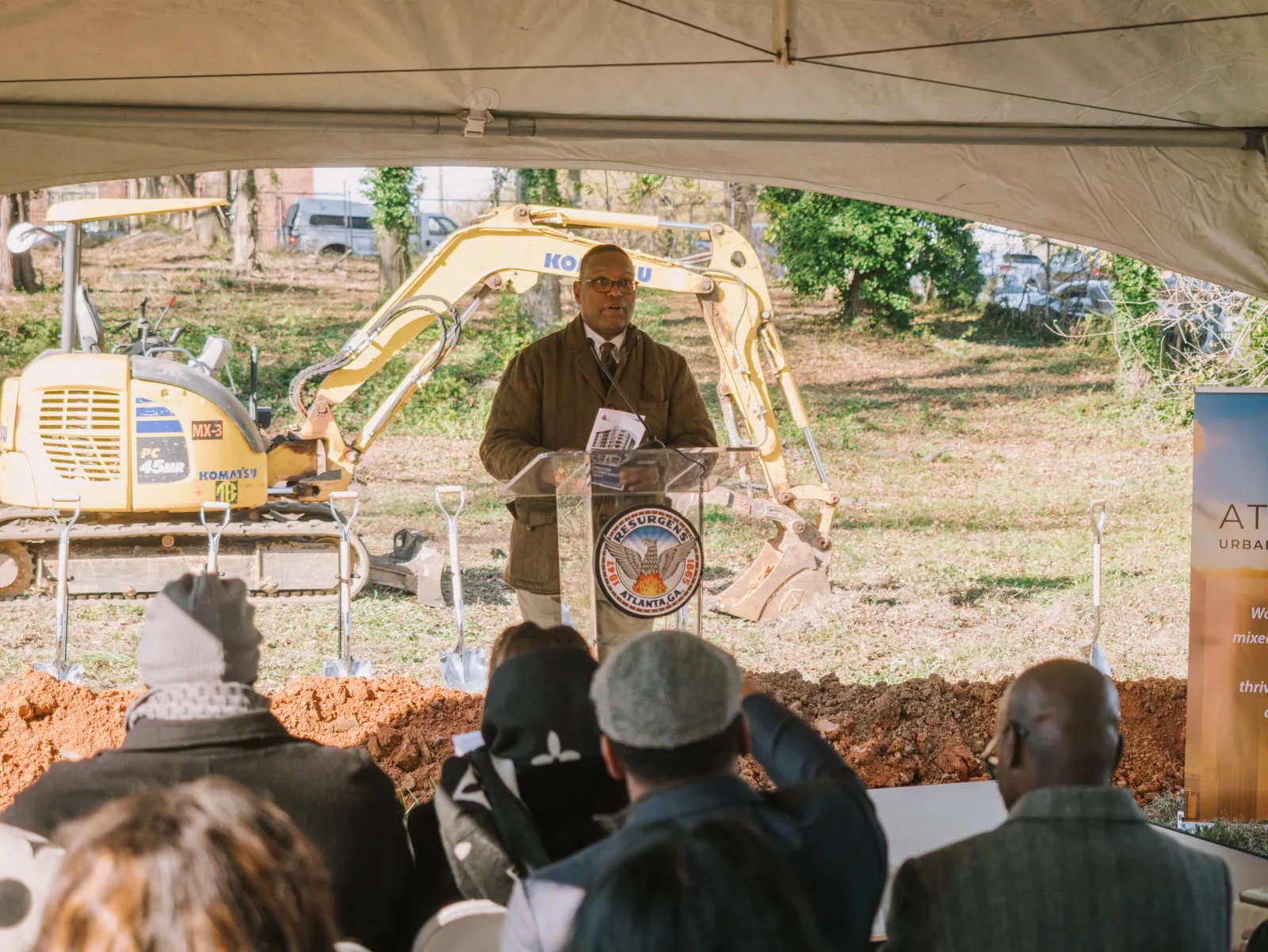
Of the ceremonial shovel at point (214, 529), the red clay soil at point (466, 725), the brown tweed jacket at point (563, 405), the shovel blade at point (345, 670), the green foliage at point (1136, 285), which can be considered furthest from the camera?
the green foliage at point (1136, 285)

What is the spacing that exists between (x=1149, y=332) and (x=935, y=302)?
18.8 feet

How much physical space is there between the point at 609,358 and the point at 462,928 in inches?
114

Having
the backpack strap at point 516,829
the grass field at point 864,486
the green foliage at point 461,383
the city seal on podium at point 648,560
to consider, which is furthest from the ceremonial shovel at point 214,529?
the green foliage at point 461,383

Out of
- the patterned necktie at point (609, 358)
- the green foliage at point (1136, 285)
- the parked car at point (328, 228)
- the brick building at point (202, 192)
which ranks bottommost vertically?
the patterned necktie at point (609, 358)

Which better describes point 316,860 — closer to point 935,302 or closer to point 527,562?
point 527,562

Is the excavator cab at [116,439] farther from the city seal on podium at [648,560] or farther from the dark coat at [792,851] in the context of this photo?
the dark coat at [792,851]

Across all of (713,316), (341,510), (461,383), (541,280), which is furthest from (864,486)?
(713,316)

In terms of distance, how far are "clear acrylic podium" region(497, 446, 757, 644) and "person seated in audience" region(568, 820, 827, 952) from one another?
7.25ft

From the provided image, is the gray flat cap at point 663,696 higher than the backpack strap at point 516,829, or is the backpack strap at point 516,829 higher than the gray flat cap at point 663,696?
the gray flat cap at point 663,696

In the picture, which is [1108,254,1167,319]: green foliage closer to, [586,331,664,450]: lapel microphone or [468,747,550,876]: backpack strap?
[586,331,664,450]: lapel microphone

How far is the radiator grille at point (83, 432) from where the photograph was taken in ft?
27.4

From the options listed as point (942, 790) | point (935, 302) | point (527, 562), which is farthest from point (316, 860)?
point (935, 302)

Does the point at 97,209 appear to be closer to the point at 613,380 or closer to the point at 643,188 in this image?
Answer: the point at 613,380

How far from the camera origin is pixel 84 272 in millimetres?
20703
